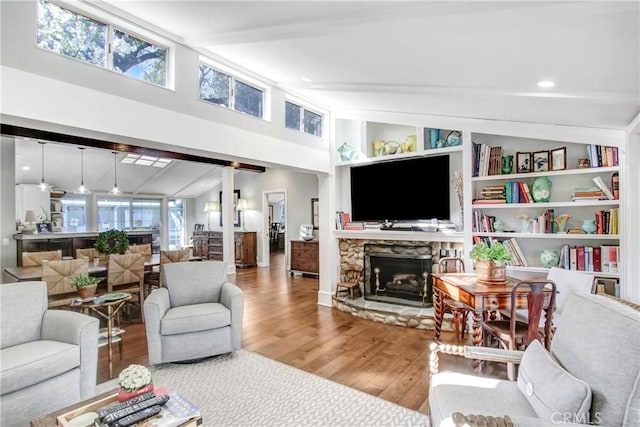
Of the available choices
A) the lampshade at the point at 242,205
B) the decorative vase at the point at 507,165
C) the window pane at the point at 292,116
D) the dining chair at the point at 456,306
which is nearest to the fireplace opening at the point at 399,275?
the dining chair at the point at 456,306

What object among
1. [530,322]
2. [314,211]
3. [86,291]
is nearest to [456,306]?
[530,322]

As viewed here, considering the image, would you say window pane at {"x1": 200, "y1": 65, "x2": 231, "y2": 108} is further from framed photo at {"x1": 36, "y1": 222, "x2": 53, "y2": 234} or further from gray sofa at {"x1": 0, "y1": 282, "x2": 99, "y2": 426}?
framed photo at {"x1": 36, "y1": 222, "x2": 53, "y2": 234}

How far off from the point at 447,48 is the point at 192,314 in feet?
9.69

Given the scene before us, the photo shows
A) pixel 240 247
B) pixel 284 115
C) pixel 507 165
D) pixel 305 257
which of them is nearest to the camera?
pixel 507 165

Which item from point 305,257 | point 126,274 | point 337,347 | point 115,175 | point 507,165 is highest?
point 115,175

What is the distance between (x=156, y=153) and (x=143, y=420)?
17.9 ft

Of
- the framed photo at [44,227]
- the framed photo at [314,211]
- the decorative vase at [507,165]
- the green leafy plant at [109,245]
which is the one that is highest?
the decorative vase at [507,165]

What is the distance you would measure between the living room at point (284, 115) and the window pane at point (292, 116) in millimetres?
114

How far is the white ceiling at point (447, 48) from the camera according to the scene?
1.59 m

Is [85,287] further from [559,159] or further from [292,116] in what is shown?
[559,159]

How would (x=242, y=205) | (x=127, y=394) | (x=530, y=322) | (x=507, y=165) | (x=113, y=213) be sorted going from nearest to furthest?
(x=127, y=394)
(x=530, y=322)
(x=507, y=165)
(x=242, y=205)
(x=113, y=213)

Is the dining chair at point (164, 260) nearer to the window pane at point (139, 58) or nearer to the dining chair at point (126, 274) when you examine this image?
the dining chair at point (126, 274)

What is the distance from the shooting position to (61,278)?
364 cm

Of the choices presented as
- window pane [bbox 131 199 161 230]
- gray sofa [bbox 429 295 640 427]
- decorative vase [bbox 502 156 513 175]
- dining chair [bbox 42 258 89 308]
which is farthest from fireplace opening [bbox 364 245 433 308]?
window pane [bbox 131 199 161 230]
